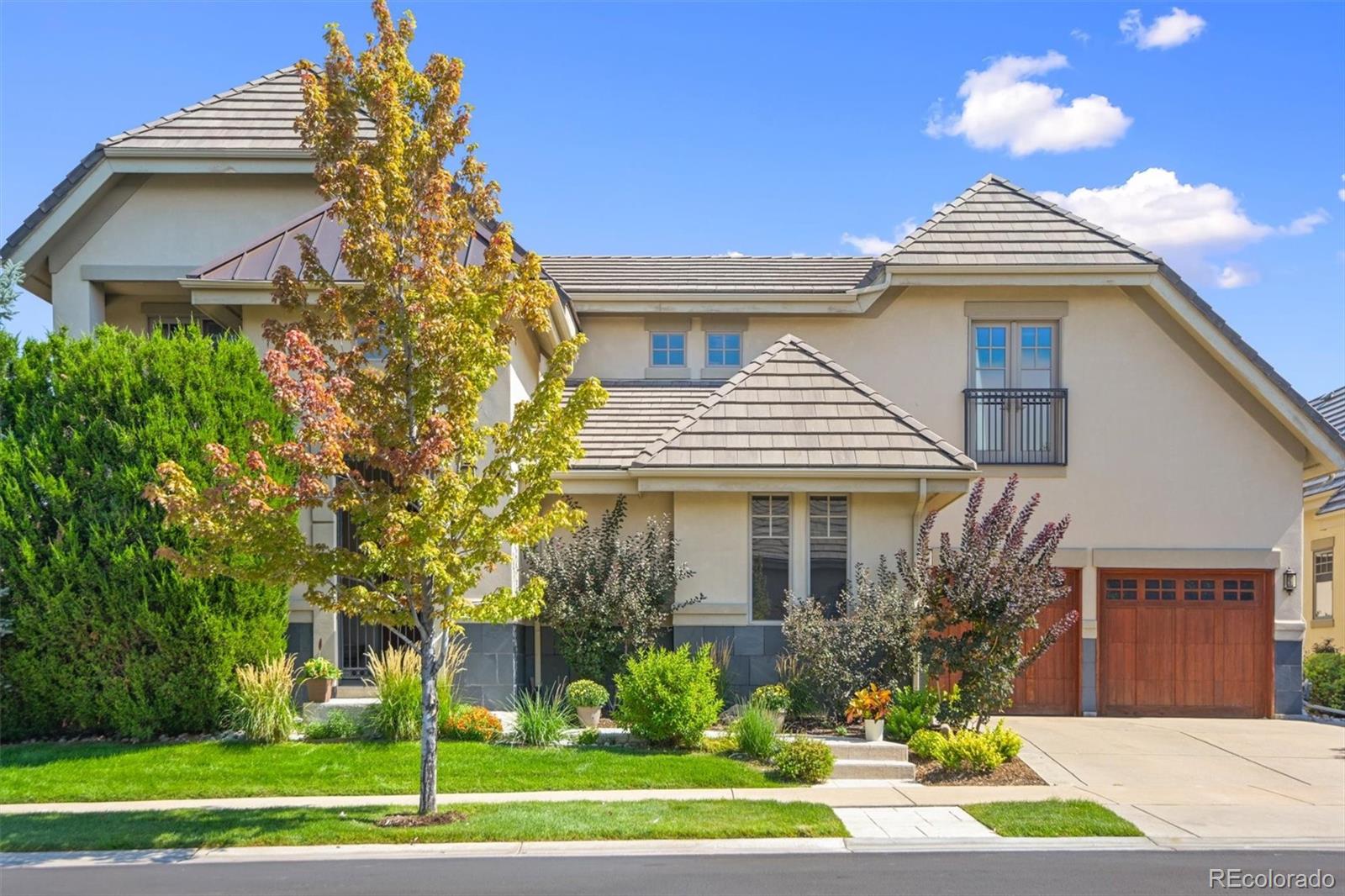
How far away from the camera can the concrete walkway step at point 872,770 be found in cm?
1255

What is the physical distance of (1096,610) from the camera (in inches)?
720

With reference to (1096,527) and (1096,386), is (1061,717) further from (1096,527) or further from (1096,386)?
(1096,386)

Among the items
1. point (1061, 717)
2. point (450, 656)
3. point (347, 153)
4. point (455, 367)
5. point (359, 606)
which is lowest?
point (1061, 717)

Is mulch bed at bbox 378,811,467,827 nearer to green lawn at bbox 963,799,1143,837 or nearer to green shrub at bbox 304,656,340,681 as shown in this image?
green shrub at bbox 304,656,340,681

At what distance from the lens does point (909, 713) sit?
1359 centimetres

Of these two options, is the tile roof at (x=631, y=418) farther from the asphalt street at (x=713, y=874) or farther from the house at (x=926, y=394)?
the asphalt street at (x=713, y=874)

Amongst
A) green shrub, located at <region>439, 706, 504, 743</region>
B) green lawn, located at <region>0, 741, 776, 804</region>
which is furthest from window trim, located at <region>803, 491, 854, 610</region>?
green shrub, located at <region>439, 706, 504, 743</region>

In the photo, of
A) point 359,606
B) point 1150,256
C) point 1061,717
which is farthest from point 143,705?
point 1150,256

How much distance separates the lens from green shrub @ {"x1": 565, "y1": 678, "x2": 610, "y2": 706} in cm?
1408

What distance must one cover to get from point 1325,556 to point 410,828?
71.8 ft

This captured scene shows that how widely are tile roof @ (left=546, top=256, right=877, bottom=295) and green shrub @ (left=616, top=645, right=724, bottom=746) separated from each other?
8.48 metres

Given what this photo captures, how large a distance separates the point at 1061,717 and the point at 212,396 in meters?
13.7

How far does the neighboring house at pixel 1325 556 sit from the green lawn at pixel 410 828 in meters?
16.8

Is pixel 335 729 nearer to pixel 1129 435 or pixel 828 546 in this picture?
pixel 828 546
